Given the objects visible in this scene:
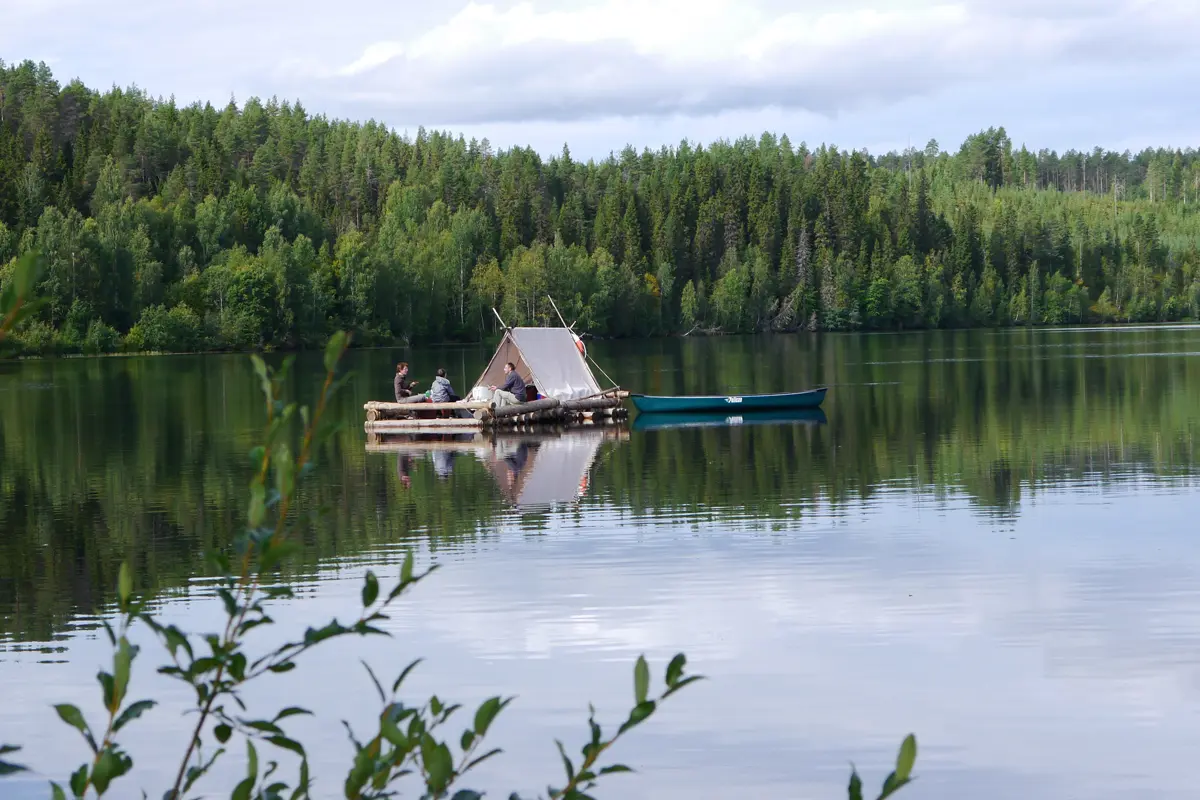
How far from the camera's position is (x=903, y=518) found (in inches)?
843

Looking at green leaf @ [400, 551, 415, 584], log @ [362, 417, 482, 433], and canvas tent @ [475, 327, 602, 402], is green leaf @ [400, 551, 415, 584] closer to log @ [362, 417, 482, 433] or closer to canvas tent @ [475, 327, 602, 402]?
log @ [362, 417, 482, 433]

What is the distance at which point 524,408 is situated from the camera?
38.8 m

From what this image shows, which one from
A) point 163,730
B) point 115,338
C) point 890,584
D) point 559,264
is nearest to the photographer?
point 163,730

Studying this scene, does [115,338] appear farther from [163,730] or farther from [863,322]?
[163,730]

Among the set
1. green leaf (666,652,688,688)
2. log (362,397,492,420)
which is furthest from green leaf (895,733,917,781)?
log (362,397,492,420)

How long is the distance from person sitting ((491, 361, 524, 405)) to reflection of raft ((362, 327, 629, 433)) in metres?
0.19

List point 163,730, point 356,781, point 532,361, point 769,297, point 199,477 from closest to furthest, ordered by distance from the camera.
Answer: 1. point 356,781
2. point 163,730
3. point 199,477
4. point 532,361
5. point 769,297

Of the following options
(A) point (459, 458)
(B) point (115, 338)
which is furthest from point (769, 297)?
(A) point (459, 458)

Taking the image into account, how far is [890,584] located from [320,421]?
44.7ft

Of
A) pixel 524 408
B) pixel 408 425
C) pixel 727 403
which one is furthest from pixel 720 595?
pixel 727 403

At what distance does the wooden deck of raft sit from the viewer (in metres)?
37.8

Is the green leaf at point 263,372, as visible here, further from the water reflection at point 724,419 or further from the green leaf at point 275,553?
the water reflection at point 724,419

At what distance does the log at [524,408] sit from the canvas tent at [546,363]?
108cm

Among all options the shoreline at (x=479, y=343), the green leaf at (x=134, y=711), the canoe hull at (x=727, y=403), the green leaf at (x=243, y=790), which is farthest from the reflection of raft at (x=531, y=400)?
the green leaf at (x=134, y=711)
